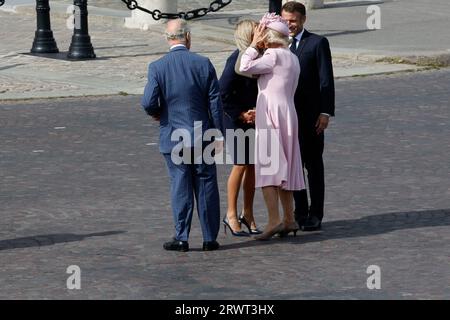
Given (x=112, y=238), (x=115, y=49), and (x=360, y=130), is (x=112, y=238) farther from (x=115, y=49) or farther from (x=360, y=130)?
(x=115, y=49)

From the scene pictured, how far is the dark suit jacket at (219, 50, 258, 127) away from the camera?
9.88 m

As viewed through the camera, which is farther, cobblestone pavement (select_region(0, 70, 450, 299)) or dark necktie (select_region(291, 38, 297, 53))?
dark necktie (select_region(291, 38, 297, 53))

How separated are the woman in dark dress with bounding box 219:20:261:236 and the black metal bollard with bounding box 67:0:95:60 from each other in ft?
32.1

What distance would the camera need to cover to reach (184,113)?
9.47 metres

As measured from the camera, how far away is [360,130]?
14.5m

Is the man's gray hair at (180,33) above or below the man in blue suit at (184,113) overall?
above

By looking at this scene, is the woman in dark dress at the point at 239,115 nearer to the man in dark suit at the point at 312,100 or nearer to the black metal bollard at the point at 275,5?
the man in dark suit at the point at 312,100

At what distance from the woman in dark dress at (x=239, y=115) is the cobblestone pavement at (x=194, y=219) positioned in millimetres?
211

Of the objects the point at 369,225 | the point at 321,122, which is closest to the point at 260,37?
the point at 321,122

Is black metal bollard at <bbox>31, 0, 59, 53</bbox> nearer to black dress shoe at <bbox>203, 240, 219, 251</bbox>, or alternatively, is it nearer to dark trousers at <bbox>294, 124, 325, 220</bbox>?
dark trousers at <bbox>294, 124, 325, 220</bbox>

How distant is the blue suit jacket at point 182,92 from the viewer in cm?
944
